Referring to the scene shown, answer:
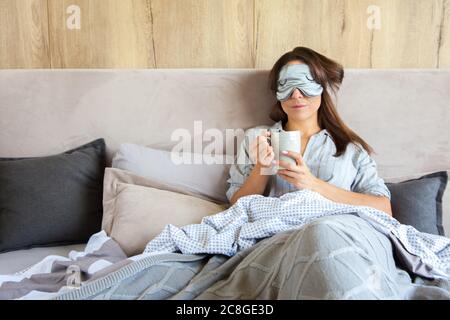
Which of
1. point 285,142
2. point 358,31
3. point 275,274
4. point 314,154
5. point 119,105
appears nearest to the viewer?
point 275,274

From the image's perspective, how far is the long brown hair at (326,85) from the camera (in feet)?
4.90

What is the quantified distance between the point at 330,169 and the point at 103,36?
106 cm

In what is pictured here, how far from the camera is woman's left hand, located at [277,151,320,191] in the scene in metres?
1.30

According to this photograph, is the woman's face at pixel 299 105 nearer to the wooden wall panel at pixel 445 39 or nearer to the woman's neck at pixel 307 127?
the woman's neck at pixel 307 127

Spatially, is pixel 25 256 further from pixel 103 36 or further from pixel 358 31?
pixel 358 31

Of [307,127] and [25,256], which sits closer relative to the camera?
[25,256]

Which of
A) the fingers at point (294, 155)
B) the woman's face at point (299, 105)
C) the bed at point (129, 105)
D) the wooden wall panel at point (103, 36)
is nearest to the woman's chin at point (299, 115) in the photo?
the woman's face at point (299, 105)

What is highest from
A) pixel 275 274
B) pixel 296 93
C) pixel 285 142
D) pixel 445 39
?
pixel 445 39

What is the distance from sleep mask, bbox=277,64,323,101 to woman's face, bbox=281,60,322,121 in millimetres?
15

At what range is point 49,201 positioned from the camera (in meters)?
1.44

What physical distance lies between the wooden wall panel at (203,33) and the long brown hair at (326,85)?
1.09ft

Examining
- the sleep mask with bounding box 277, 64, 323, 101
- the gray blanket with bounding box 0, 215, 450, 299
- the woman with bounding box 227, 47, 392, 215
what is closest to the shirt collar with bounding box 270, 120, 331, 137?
the woman with bounding box 227, 47, 392, 215

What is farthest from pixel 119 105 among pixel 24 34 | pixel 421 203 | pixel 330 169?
pixel 421 203

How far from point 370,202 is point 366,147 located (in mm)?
243
